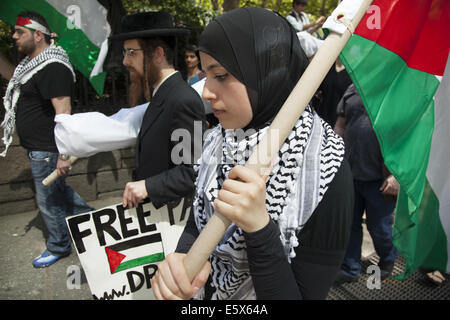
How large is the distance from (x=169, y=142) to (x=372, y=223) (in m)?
2.13

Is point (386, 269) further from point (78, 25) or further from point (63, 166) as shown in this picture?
point (78, 25)

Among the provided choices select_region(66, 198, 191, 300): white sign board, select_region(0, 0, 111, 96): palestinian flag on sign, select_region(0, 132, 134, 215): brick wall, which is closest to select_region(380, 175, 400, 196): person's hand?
select_region(66, 198, 191, 300): white sign board

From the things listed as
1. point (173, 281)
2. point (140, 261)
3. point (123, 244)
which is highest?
point (173, 281)

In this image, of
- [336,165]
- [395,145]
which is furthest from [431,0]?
[336,165]

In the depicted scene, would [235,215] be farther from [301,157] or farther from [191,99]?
[191,99]

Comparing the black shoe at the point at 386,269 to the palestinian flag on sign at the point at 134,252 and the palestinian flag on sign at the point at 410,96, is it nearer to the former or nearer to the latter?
the palestinian flag on sign at the point at 410,96

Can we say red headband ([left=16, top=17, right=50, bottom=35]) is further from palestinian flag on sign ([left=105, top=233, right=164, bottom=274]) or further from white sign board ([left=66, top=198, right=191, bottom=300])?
palestinian flag on sign ([left=105, top=233, right=164, bottom=274])

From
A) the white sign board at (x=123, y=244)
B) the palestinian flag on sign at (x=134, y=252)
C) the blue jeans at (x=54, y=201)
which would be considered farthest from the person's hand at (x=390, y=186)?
the blue jeans at (x=54, y=201)

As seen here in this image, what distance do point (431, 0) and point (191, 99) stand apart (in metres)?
1.31

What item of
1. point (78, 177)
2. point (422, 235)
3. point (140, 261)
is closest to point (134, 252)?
point (140, 261)

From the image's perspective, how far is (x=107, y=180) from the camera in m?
4.99

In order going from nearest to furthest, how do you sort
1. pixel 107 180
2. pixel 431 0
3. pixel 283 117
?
pixel 283 117 → pixel 431 0 → pixel 107 180

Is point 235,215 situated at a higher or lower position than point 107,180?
higher

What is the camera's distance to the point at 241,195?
0.83 metres
